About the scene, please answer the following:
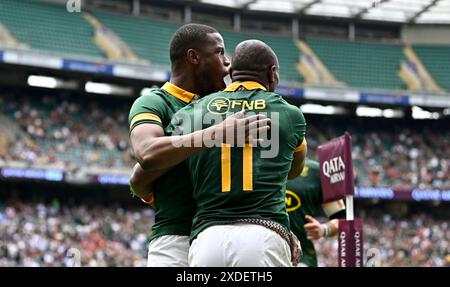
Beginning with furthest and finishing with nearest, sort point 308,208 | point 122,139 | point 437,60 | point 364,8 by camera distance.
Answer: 1. point 437,60
2. point 364,8
3. point 122,139
4. point 308,208

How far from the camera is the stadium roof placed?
37.5m

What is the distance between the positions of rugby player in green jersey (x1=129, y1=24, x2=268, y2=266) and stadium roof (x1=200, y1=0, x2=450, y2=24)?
109ft

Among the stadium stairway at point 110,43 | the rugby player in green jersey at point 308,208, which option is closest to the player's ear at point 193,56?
the rugby player in green jersey at point 308,208

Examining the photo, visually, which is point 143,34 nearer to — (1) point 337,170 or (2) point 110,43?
(2) point 110,43

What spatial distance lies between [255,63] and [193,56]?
0.48 m

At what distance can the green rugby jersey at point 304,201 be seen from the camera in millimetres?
7078

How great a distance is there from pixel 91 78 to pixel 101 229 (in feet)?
24.8

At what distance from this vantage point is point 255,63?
156 inches

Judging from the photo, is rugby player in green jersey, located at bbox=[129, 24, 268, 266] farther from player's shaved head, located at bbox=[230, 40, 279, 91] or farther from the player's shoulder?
player's shaved head, located at bbox=[230, 40, 279, 91]

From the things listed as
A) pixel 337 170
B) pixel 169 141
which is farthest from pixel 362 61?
pixel 169 141

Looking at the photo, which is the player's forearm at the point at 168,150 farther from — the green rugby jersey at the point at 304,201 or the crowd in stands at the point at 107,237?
the crowd in stands at the point at 107,237

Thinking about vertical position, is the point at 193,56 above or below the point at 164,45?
below

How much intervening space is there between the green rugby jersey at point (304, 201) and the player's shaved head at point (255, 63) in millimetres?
3146

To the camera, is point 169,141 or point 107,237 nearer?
point 169,141
